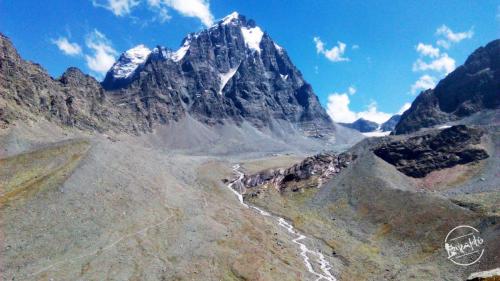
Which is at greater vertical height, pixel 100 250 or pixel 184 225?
pixel 184 225

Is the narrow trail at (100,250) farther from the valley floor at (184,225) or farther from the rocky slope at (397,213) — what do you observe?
the rocky slope at (397,213)

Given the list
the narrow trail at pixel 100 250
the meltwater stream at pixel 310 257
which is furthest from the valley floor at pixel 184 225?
the meltwater stream at pixel 310 257

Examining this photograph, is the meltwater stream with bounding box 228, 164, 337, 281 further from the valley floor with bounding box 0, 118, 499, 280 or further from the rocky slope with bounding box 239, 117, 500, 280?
the rocky slope with bounding box 239, 117, 500, 280

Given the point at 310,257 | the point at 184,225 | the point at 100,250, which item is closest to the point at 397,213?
the point at 310,257

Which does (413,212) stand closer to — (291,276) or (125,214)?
(291,276)

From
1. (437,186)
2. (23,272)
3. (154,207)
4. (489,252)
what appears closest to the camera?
(23,272)

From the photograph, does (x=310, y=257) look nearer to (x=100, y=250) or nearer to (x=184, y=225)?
(x=184, y=225)

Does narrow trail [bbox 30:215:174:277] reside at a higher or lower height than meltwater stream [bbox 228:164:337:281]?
higher

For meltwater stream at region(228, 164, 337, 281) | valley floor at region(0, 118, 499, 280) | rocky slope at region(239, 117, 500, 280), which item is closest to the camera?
valley floor at region(0, 118, 499, 280)

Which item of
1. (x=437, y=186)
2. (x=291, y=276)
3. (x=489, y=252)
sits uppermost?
(x=437, y=186)

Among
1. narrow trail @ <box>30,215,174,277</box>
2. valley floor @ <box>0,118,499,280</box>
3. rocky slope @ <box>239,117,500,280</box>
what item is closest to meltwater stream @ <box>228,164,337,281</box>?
valley floor @ <box>0,118,499,280</box>

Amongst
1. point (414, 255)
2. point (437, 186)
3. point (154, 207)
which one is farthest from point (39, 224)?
point (437, 186)
